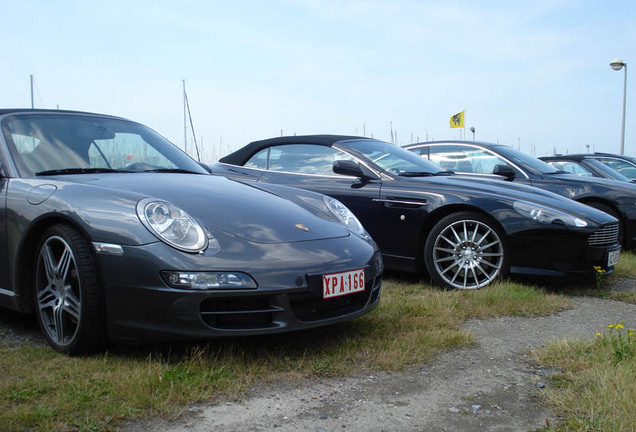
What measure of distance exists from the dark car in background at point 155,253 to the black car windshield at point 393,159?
191cm

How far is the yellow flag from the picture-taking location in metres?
16.5

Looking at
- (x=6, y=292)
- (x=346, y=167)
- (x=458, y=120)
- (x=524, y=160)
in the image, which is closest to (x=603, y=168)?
(x=524, y=160)

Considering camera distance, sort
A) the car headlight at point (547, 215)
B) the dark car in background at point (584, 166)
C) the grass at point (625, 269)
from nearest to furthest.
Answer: the car headlight at point (547, 215), the grass at point (625, 269), the dark car in background at point (584, 166)

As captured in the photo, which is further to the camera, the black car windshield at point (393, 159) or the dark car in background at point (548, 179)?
the dark car in background at point (548, 179)

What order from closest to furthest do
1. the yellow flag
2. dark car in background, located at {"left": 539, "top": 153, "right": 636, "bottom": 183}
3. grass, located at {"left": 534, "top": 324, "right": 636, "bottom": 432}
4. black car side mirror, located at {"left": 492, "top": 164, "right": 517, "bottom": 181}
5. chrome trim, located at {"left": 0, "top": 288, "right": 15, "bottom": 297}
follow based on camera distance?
1. grass, located at {"left": 534, "top": 324, "right": 636, "bottom": 432}
2. chrome trim, located at {"left": 0, "top": 288, "right": 15, "bottom": 297}
3. black car side mirror, located at {"left": 492, "top": 164, "right": 517, "bottom": 181}
4. dark car in background, located at {"left": 539, "top": 153, "right": 636, "bottom": 183}
5. the yellow flag

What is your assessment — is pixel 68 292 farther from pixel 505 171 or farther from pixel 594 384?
pixel 505 171

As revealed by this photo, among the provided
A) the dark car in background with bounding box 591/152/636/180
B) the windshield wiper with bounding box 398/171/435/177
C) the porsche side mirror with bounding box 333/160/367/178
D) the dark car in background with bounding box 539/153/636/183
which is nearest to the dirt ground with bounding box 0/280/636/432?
the porsche side mirror with bounding box 333/160/367/178

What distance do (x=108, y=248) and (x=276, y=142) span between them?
329 cm

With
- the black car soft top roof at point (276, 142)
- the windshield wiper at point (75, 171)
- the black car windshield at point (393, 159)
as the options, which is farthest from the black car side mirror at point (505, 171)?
the windshield wiper at point (75, 171)

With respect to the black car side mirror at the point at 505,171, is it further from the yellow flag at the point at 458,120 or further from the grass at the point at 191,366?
the yellow flag at the point at 458,120

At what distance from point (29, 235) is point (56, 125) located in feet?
2.69

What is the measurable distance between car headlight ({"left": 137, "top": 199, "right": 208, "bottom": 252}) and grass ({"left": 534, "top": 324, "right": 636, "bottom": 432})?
1.66 m

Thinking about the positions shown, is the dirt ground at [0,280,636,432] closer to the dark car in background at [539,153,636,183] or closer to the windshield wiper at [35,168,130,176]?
the windshield wiper at [35,168,130,176]

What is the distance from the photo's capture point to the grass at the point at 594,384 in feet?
7.55
